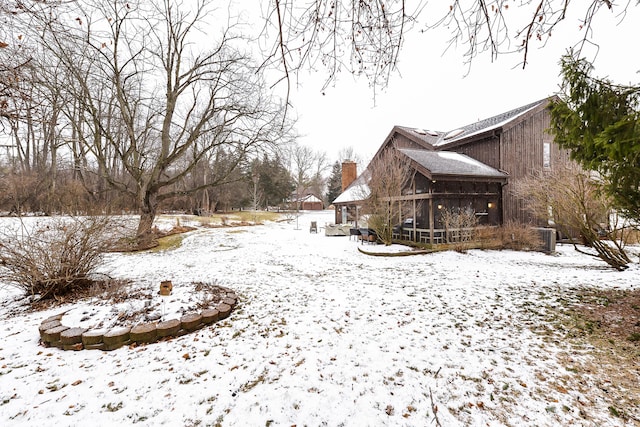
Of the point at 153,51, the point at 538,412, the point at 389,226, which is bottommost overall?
the point at 538,412

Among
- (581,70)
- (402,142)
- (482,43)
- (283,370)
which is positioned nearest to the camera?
(482,43)

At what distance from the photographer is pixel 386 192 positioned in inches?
459

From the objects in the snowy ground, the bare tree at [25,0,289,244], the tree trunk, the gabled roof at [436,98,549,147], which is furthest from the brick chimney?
the snowy ground

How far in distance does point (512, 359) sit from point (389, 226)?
893cm

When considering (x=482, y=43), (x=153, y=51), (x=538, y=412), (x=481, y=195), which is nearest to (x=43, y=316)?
(x=538, y=412)

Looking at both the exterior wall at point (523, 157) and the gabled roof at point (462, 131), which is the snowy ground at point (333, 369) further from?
the gabled roof at point (462, 131)

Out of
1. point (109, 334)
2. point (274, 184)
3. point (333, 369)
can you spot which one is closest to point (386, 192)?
point (333, 369)

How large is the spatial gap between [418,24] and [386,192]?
31.8 feet

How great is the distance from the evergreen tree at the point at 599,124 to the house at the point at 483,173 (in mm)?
6219

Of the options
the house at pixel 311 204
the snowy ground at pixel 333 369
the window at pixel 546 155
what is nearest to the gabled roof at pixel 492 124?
the window at pixel 546 155

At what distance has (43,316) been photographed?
4270 millimetres

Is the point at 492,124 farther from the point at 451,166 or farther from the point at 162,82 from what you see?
the point at 162,82

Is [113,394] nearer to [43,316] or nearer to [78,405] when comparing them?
[78,405]

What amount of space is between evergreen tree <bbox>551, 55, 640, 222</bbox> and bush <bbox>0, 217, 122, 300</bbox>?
29.7 ft
